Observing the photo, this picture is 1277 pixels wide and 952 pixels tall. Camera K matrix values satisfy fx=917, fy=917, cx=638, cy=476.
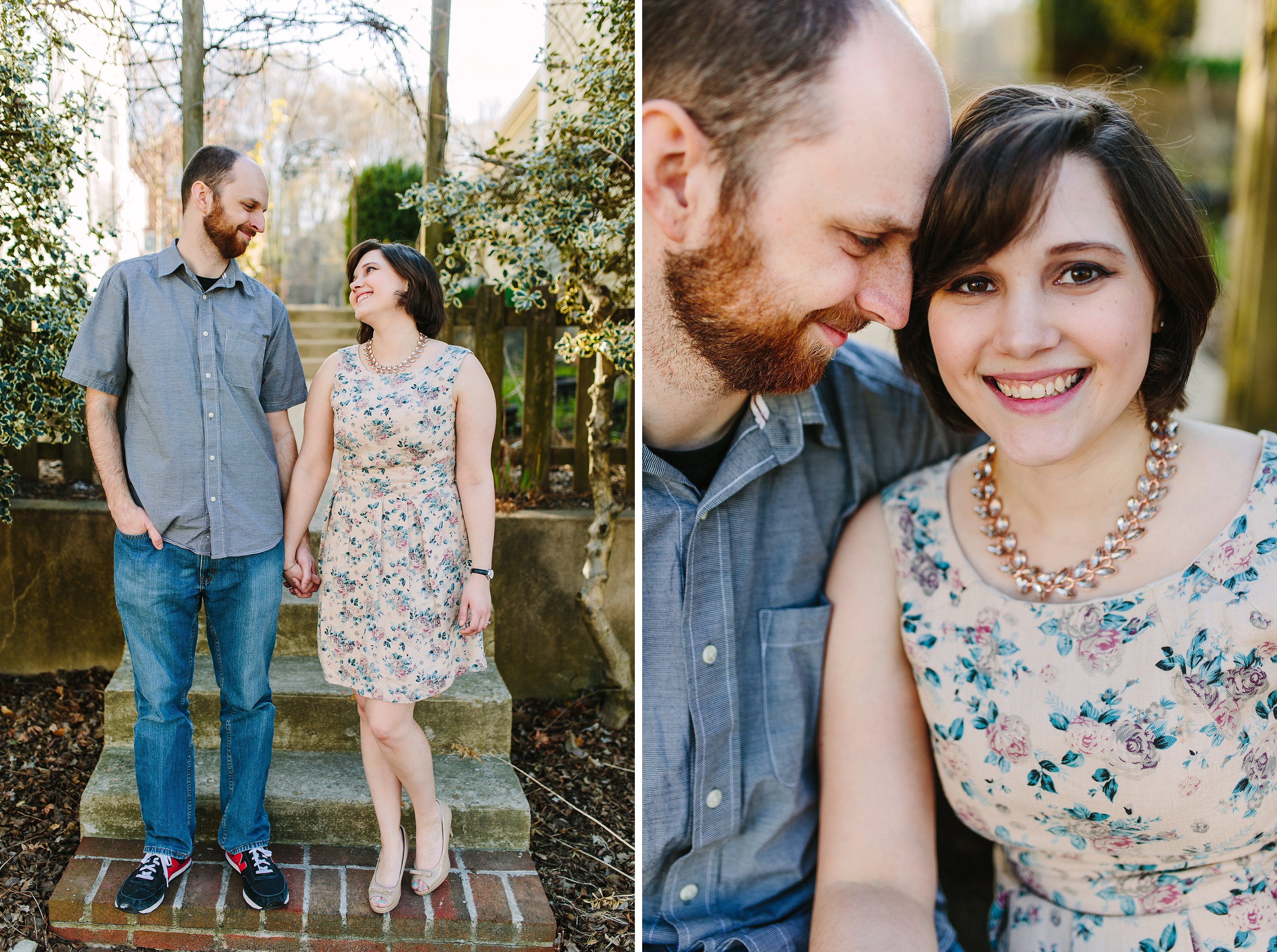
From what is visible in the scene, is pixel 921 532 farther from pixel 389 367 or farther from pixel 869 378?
pixel 389 367

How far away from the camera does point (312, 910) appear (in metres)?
1.54

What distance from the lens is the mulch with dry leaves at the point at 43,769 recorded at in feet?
4.80

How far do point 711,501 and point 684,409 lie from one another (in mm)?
157

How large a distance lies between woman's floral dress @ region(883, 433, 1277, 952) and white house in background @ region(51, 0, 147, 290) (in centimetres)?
138

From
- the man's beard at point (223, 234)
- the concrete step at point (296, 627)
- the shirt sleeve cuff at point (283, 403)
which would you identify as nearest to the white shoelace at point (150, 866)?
the concrete step at point (296, 627)

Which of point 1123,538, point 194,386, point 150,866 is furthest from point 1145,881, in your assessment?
point 194,386

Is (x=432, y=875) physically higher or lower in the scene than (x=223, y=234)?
lower

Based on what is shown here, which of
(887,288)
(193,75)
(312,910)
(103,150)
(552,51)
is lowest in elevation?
(312,910)

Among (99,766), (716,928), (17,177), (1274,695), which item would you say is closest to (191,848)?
(99,766)

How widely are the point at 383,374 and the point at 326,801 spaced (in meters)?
0.78

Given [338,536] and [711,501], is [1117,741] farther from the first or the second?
[338,536]

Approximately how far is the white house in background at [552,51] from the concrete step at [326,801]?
122cm

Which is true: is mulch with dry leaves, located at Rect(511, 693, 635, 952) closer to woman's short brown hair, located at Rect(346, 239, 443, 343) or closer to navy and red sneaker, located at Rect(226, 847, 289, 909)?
navy and red sneaker, located at Rect(226, 847, 289, 909)

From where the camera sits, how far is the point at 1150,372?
1378 mm
